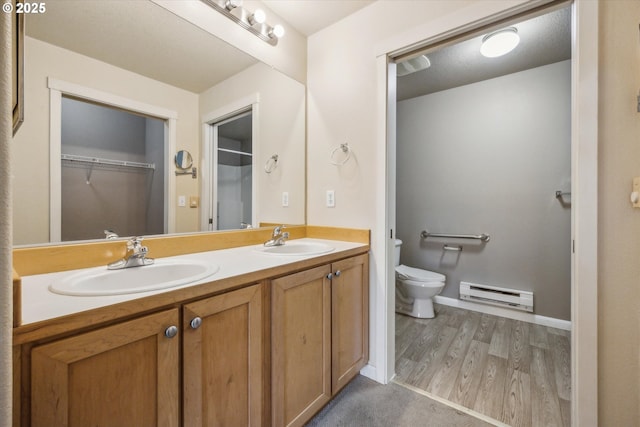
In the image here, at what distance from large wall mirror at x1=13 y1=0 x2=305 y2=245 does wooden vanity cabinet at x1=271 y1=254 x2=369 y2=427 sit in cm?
69

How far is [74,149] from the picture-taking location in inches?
42.4

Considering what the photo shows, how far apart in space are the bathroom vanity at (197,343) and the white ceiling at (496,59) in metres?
1.85

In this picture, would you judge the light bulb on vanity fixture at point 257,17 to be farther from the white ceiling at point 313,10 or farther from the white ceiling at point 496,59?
the white ceiling at point 496,59

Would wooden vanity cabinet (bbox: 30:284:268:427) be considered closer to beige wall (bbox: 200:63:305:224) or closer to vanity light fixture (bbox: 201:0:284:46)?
beige wall (bbox: 200:63:305:224)

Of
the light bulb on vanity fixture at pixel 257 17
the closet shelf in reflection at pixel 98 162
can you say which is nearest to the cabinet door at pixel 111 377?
the closet shelf in reflection at pixel 98 162

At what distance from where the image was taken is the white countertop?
619 mm

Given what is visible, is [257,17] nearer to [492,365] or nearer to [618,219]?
[618,219]

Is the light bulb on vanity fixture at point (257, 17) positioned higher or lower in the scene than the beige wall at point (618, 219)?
higher

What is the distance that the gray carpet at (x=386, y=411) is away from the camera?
1.32m

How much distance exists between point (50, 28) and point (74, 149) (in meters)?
0.44

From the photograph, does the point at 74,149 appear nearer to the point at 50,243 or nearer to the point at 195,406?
the point at 50,243

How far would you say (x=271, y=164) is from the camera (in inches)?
74.7

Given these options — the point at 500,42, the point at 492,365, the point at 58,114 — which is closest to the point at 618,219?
the point at 492,365

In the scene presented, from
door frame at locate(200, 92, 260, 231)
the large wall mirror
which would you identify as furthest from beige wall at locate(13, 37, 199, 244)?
door frame at locate(200, 92, 260, 231)
